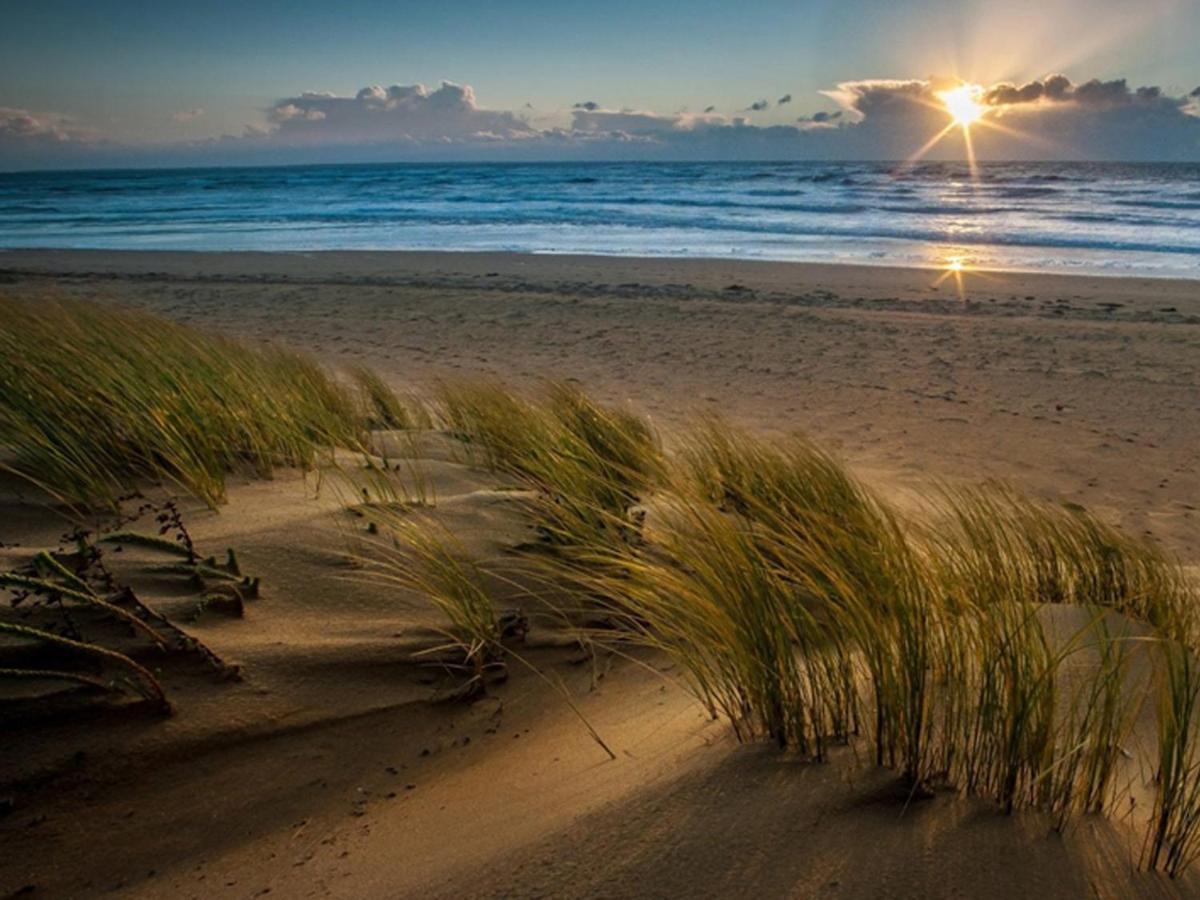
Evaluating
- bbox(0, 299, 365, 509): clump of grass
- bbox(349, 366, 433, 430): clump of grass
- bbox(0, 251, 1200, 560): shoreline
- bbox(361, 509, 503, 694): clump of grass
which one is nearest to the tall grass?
bbox(361, 509, 503, 694): clump of grass

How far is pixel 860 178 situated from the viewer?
4894 centimetres

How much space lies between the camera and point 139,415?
3145 millimetres

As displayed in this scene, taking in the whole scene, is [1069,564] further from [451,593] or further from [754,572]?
[451,593]

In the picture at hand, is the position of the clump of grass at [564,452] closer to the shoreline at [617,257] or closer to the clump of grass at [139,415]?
the clump of grass at [139,415]

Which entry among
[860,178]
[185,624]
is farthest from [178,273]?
[860,178]

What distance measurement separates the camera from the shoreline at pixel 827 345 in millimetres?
5707

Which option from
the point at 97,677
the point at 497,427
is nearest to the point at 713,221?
the point at 497,427

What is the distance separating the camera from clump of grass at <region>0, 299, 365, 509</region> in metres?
2.89

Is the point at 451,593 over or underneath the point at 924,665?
underneath

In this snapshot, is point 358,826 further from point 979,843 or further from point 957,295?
point 957,295

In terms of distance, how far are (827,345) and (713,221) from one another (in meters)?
19.5

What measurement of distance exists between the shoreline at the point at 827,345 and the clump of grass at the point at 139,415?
86.9 inches

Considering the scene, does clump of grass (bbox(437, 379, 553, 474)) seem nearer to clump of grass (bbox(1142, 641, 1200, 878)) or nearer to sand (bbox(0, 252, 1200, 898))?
sand (bbox(0, 252, 1200, 898))

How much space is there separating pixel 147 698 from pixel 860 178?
5261 centimetres
